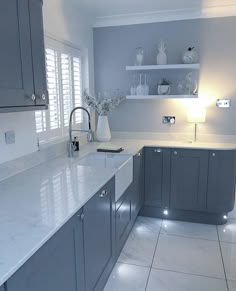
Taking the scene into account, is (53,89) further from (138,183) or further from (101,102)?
(138,183)

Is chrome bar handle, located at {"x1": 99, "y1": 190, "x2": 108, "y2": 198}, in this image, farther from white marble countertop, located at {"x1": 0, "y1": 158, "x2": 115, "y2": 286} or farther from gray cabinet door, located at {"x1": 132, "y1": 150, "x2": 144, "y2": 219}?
gray cabinet door, located at {"x1": 132, "y1": 150, "x2": 144, "y2": 219}

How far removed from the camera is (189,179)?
3.04 meters

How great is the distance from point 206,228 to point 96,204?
188cm

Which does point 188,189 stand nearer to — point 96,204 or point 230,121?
point 230,121

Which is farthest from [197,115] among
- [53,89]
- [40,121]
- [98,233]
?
[98,233]

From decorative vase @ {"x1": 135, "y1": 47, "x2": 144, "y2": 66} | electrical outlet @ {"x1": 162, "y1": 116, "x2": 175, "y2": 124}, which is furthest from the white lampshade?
decorative vase @ {"x1": 135, "y1": 47, "x2": 144, "y2": 66}

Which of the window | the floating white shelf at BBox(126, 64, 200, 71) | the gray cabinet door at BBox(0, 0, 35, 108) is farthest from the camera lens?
the floating white shelf at BBox(126, 64, 200, 71)

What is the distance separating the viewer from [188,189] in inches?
121

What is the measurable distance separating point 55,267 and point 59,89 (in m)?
1.96

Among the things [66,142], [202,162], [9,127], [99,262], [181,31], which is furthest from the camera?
[181,31]

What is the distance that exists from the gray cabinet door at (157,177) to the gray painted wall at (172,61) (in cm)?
50

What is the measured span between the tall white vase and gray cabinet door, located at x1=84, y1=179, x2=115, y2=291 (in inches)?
55.4

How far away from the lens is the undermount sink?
221 cm

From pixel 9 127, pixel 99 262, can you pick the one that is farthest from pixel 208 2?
pixel 99 262
